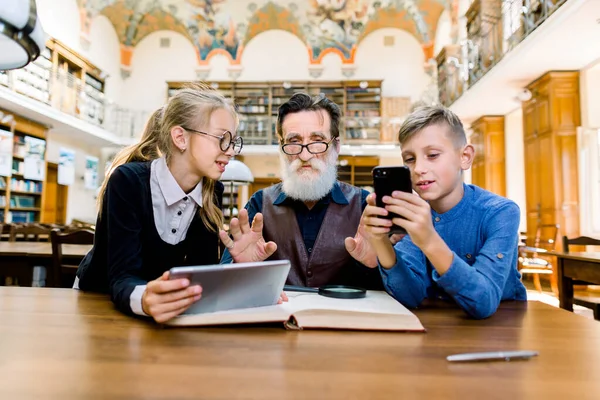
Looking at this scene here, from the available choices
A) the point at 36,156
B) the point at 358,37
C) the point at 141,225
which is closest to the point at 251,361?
the point at 141,225

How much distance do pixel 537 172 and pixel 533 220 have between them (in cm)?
89

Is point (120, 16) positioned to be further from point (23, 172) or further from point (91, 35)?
point (23, 172)

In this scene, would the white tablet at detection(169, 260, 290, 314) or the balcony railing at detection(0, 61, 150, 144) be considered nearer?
the white tablet at detection(169, 260, 290, 314)

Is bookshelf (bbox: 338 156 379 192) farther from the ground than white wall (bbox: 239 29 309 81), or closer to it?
closer to it

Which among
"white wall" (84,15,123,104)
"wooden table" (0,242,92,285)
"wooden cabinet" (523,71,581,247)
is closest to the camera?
"wooden table" (0,242,92,285)

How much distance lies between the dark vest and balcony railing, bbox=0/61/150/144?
29.8ft

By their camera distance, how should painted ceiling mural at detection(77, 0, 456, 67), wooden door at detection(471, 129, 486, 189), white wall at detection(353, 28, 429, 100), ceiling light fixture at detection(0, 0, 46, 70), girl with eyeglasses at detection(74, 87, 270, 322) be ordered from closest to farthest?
ceiling light fixture at detection(0, 0, 46, 70), girl with eyeglasses at detection(74, 87, 270, 322), wooden door at detection(471, 129, 486, 189), painted ceiling mural at detection(77, 0, 456, 67), white wall at detection(353, 28, 429, 100)

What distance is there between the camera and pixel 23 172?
1040 centimetres

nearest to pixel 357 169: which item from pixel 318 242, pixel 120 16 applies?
pixel 120 16

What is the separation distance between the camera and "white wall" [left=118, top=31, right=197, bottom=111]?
15141 mm

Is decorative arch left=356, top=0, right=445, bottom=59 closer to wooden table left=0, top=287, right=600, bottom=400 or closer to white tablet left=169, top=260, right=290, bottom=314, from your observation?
wooden table left=0, top=287, right=600, bottom=400

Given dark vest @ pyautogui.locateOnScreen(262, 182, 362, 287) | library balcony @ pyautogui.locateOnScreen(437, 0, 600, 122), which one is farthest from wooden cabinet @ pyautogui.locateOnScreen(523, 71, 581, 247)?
dark vest @ pyautogui.locateOnScreen(262, 182, 362, 287)

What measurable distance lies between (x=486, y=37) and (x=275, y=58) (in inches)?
311

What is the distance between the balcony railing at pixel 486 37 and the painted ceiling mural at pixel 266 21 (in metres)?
3.92
